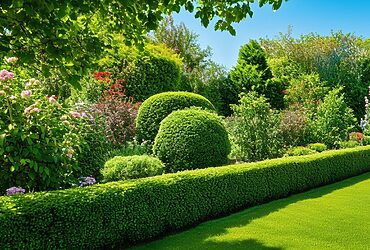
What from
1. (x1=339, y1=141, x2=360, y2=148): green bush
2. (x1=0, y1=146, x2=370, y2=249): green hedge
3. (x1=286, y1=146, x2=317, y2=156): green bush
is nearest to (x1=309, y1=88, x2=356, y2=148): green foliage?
(x1=339, y1=141, x2=360, y2=148): green bush

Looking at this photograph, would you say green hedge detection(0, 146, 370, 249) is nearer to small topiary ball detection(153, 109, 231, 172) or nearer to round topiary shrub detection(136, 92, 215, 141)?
small topiary ball detection(153, 109, 231, 172)

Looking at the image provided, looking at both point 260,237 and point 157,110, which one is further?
point 157,110

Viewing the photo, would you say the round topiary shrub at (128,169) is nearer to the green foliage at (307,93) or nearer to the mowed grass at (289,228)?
the mowed grass at (289,228)

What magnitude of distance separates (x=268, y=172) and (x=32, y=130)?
4961mm

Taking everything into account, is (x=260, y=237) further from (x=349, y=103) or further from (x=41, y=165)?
(x=349, y=103)

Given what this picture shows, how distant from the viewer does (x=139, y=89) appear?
14953mm

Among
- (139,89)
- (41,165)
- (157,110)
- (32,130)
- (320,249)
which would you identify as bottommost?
(320,249)

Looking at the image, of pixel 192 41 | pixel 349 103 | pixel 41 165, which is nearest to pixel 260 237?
pixel 41 165

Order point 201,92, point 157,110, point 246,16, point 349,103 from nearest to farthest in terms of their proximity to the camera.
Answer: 1. point 246,16
2. point 157,110
3. point 201,92
4. point 349,103

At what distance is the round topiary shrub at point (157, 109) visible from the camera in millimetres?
10531

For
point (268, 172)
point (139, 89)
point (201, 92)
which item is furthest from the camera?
point (201, 92)

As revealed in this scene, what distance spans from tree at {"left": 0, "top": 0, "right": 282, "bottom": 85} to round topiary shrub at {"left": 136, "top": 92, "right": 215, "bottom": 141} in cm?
508

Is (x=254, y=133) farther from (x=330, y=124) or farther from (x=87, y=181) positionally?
(x=87, y=181)

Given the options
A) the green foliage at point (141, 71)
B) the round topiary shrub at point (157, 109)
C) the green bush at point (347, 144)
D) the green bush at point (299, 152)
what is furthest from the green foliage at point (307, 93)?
the round topiary shrub at point (157, 109)
